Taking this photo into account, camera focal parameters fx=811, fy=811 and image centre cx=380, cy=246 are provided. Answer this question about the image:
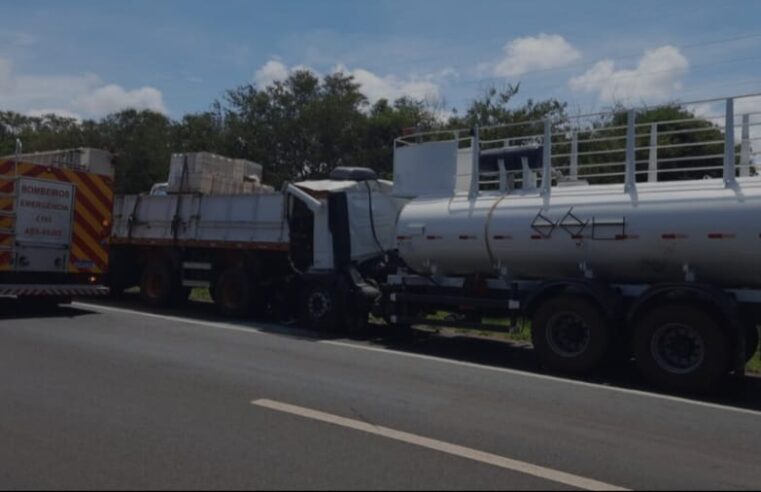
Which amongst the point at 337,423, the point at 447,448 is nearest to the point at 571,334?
the point at 337,423

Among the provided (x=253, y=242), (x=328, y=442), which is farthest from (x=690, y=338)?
(x=253, y=242)

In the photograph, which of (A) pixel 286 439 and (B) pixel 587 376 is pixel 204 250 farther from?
(A) pixel 286 439

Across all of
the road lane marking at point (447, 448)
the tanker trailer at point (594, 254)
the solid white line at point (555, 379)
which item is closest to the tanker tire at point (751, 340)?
the tanker trailer at point (594, 254)

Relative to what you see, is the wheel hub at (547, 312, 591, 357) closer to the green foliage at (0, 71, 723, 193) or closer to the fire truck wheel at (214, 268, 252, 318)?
the fire truck wheel at (214, 268, 252, 318)

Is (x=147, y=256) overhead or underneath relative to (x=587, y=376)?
overhead

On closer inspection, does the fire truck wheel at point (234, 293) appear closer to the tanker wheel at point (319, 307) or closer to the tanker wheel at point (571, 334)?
the tanker wheel at point (319, 307)

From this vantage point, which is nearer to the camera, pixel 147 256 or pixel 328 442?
pixel 328 442

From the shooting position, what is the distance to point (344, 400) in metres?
7.90

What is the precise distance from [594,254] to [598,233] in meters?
0.29

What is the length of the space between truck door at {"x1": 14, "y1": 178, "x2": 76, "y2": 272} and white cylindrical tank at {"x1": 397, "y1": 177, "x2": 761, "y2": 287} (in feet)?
21.4

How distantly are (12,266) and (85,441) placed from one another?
352 inches

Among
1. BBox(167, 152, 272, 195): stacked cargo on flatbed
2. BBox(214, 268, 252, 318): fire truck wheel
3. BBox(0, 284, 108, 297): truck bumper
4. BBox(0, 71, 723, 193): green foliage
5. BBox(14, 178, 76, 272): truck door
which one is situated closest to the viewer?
BBox(0, 284, 108, 297): truck bumper

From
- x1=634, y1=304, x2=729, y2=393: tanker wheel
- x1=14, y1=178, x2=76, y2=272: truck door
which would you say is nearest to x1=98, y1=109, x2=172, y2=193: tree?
x1=14, y1=178, x2=76, y2=272: truck door

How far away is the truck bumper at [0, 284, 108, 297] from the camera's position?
45.6 ft
